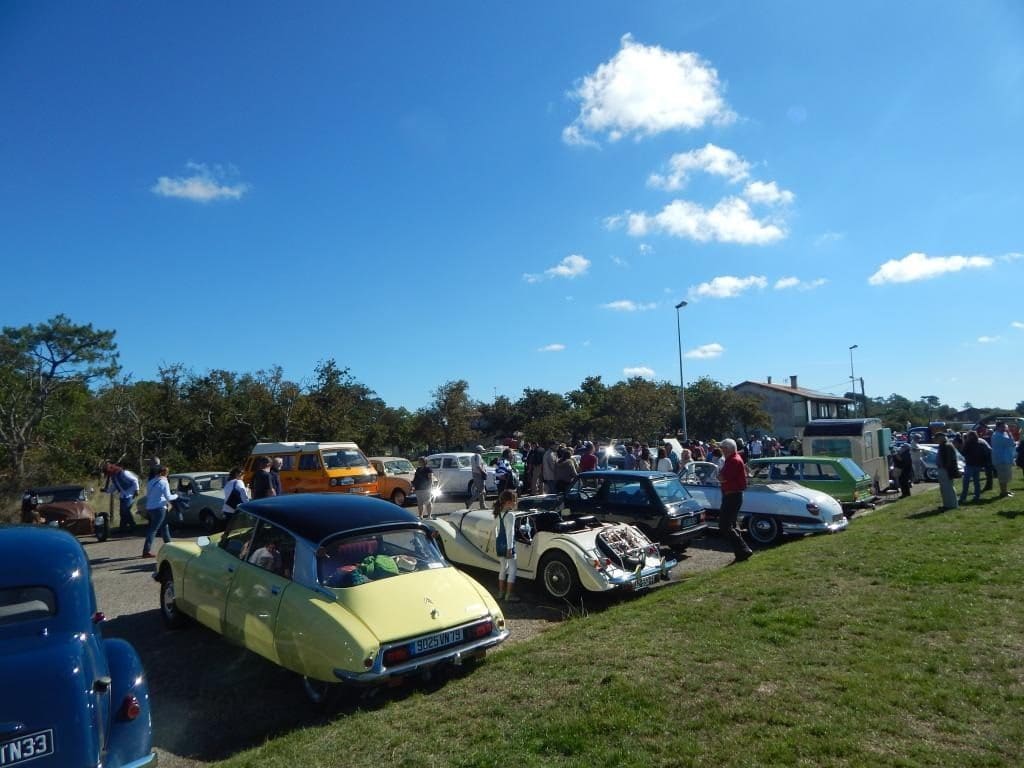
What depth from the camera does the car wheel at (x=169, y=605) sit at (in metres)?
7.14

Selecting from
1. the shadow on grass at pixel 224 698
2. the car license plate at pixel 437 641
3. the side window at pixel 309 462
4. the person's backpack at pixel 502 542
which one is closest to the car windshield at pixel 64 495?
the side window at pixel 309 462

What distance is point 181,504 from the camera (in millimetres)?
15844

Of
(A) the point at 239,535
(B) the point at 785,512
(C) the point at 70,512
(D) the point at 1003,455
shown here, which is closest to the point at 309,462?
(C) the point at 70,512

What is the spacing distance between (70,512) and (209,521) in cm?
320

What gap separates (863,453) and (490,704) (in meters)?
16.7

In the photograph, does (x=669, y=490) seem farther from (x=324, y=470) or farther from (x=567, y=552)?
(x=324, y=470)

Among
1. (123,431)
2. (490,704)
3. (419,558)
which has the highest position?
(123,431)

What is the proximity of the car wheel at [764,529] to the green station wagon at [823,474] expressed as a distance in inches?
79.4

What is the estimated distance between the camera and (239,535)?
629 centimetres

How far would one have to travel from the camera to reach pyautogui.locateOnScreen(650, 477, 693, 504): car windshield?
1031cm

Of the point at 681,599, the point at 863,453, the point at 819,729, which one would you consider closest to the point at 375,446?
the point at 863,453

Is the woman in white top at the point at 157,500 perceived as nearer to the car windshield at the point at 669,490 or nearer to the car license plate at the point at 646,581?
the car license plate at the point at 646,581

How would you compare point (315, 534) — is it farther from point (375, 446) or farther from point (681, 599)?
point (375, 446)

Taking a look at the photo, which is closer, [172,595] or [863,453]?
[172,595]
